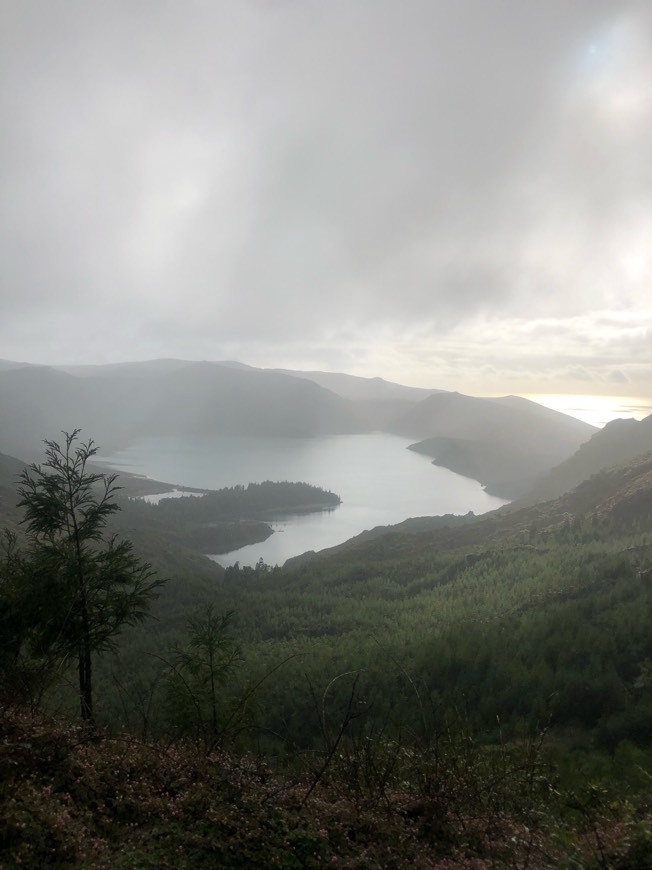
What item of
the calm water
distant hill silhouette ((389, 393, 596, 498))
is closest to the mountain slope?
the calm water

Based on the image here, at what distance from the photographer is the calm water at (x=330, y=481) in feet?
289

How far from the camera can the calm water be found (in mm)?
88188

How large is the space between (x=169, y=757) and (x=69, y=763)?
900 millimetres

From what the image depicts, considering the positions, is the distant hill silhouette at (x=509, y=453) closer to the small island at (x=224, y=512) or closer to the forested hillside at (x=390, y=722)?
the small island at (x=224, y=512)

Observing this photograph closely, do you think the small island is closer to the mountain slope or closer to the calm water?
the calm water

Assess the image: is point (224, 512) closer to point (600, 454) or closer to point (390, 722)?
point (600, 454)

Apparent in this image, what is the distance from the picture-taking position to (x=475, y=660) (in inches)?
748

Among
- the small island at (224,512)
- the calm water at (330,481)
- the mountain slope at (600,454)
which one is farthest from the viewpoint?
the calm water at (330,481)

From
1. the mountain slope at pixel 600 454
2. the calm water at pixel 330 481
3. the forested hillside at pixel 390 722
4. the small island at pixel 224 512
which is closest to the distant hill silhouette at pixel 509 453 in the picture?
the calm water at pixel 330 481

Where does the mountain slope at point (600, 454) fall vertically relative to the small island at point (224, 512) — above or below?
above

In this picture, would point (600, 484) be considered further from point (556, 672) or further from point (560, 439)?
point (560, 439)

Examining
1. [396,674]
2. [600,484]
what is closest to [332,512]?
[600,484]

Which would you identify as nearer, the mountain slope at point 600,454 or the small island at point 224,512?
the mountain slope at point 600,454

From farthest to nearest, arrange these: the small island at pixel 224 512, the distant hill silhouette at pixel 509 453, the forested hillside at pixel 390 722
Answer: the distant hill silhouette at pixel 509 453 < the small island at pixel 224 512 < the forested hillside at pixel 390 722
